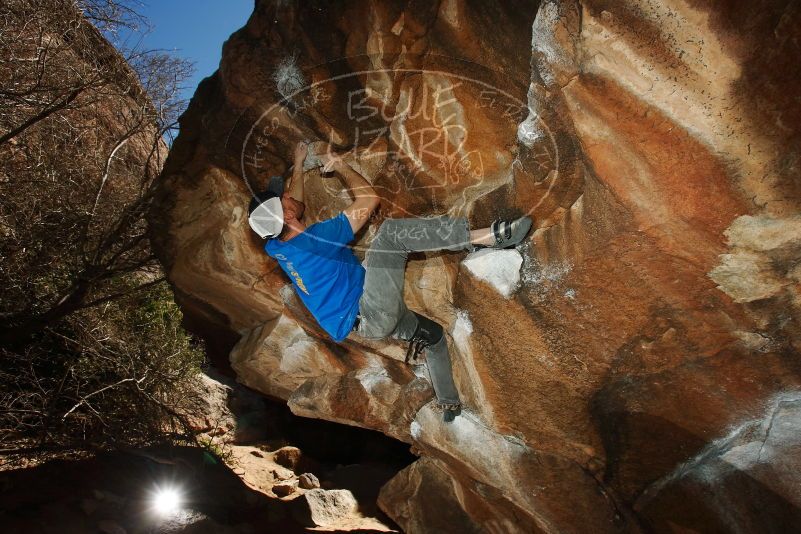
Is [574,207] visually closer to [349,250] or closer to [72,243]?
[349,250]

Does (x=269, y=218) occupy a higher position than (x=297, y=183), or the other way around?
(x=297, y=183)

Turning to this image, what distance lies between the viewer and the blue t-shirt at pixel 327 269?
3070 millimetres

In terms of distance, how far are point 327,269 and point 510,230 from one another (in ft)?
4.12

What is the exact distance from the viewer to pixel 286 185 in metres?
3.85

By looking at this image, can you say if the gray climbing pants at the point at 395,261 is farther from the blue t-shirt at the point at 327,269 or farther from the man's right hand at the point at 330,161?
the man's right hand at the point at 330,161

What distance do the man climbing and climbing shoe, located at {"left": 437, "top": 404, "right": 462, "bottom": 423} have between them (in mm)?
601

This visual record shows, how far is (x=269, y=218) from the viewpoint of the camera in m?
3.02

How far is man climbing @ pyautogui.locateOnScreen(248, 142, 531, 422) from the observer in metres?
2.88

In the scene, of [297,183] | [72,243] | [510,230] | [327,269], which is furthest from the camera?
[72,243]

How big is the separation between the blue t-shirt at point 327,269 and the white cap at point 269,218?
100mm

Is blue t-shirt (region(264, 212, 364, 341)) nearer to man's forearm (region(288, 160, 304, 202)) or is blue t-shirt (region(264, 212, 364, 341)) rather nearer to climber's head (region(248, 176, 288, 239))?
climber's head (region(248, 176, 288, 239))

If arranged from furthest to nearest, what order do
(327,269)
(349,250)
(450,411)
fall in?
1. (450,411)
2. (349,250)
3. (327,269)

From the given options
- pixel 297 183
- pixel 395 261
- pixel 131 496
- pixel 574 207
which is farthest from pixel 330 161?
pixel 131 496

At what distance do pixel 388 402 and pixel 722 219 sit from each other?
3.33 metres
